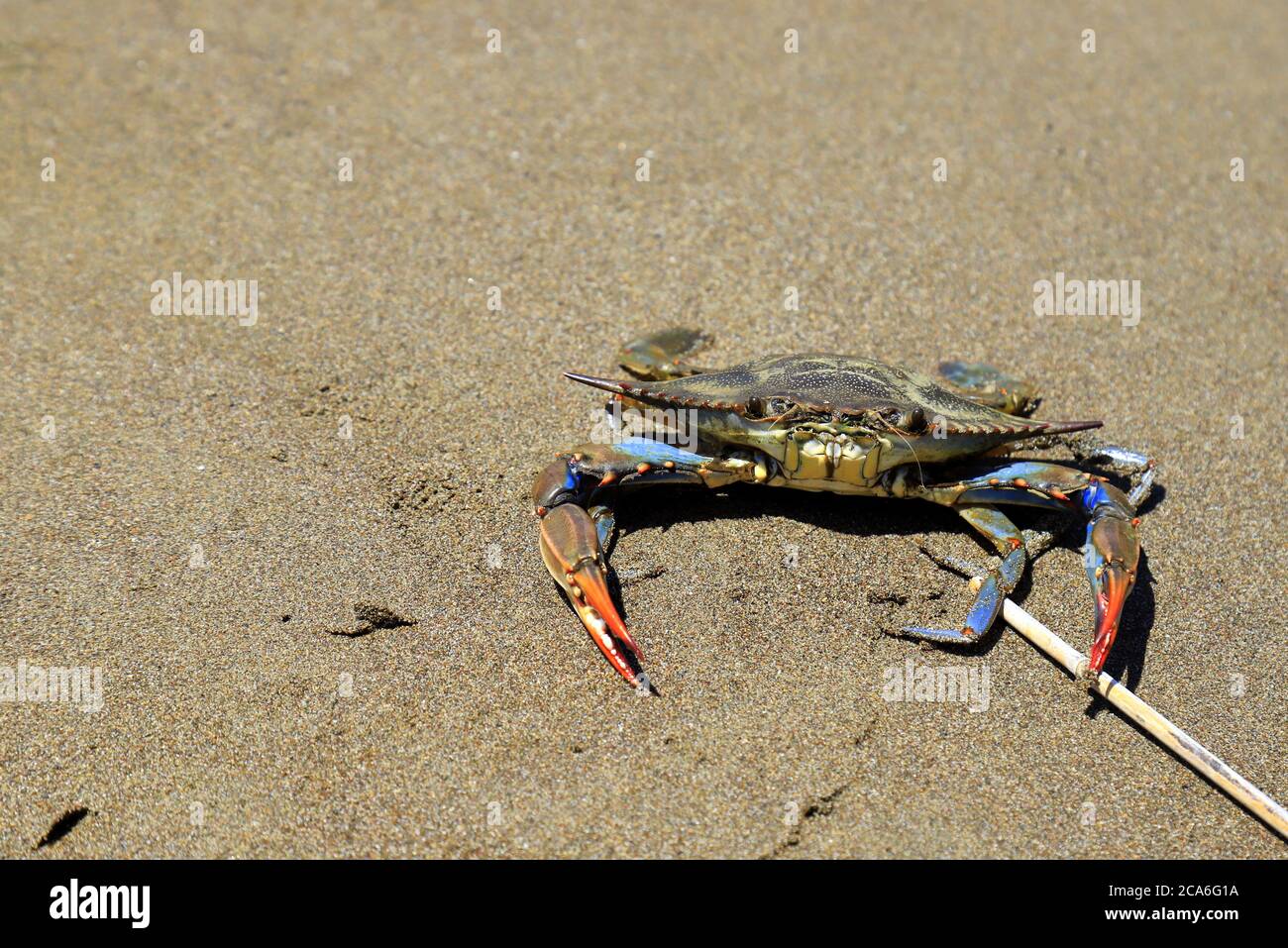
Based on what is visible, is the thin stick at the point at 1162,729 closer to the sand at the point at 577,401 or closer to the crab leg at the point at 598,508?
the sand at the point at 577,401

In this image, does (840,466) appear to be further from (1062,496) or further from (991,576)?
(1062,496)

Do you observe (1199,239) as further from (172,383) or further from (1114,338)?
(172,383)

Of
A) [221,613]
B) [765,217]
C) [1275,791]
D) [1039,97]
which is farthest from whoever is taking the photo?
[1039,97]

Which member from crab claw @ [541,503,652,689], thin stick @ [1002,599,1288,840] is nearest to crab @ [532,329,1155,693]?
crab claw @ [541,503,652,689]

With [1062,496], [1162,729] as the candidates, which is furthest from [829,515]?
[1162,729]

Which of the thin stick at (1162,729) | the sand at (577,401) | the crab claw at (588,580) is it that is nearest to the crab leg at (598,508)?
the crab claw at (588,580)

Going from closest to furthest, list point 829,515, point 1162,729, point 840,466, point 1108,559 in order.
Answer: point 1162,729 < point 1108,559 < point 840,466 < point 829,515

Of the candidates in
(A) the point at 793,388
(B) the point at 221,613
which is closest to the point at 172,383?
(B) the point at 221,613
